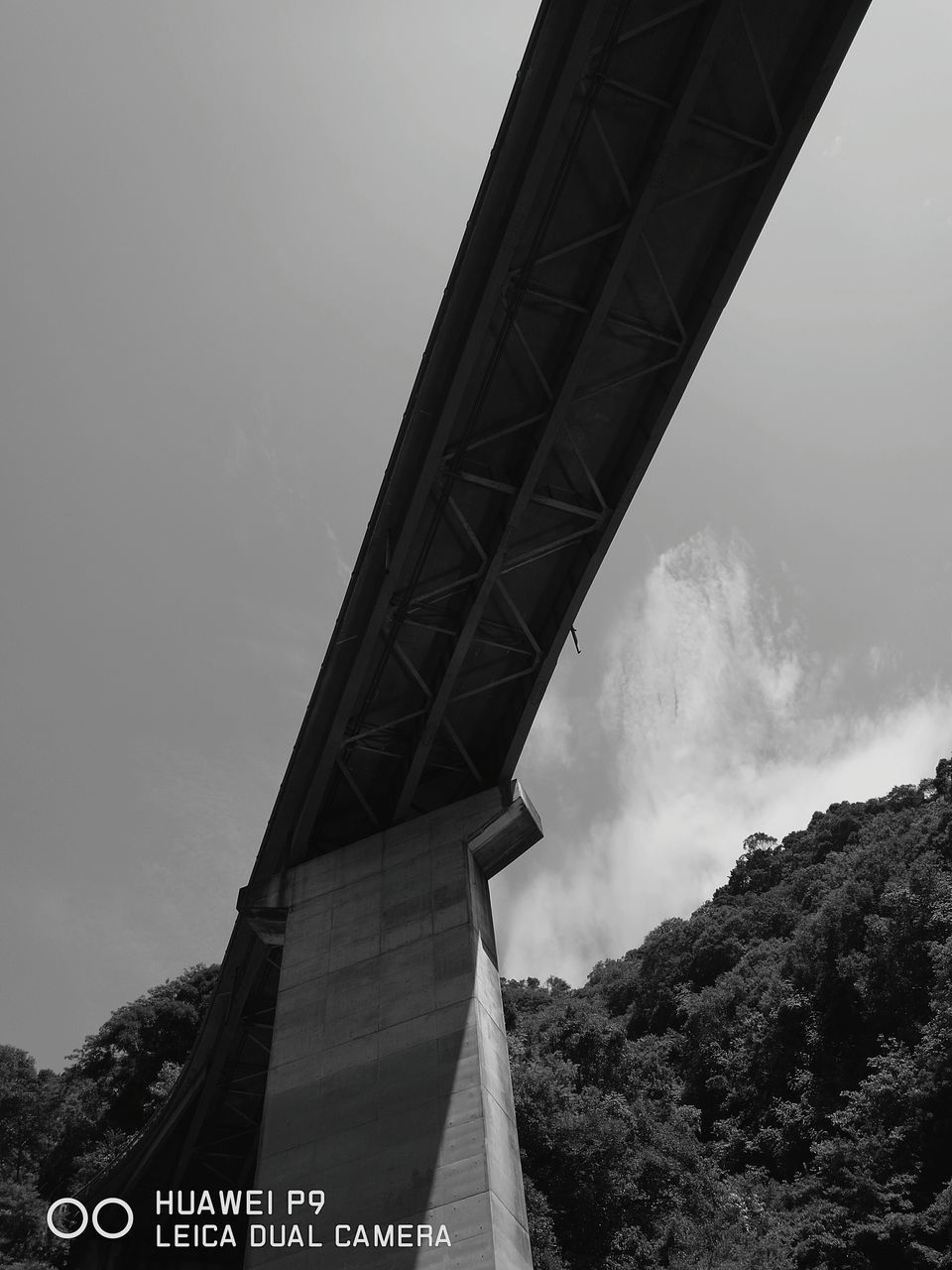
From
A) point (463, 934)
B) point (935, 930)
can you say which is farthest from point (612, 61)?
point (935, 930)

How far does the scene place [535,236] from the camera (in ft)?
45.0

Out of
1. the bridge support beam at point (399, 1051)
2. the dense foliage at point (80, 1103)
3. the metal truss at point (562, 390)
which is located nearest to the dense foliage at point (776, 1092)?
the dense foliage at point (80, 1103)

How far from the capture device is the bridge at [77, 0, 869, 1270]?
12.6 metres

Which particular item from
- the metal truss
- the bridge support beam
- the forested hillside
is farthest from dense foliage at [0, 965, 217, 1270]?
the metal truss

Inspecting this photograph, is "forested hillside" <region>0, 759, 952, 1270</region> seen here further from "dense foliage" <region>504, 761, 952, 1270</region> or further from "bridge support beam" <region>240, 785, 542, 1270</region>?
"bridge support beam" <region>240, 785, 542, 1270</region>

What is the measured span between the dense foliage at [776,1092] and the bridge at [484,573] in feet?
45.9

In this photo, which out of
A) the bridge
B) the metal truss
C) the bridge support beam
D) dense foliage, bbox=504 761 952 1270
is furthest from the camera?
dense foliage, bbox=504 761 952 1270

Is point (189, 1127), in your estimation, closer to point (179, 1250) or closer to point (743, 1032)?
point (179, 1250)

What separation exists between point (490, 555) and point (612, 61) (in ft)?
21.6

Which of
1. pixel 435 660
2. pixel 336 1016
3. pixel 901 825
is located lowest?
pixel 336 1016

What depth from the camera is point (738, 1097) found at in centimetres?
3966

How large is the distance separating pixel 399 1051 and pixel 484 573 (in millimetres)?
6658

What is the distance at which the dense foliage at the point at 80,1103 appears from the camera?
26.8m

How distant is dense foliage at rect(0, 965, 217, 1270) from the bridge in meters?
13.0
